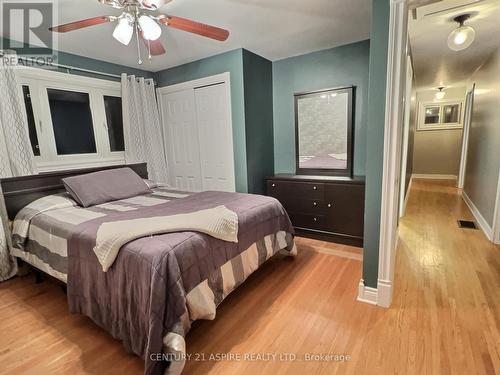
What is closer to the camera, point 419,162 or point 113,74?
point 113,74

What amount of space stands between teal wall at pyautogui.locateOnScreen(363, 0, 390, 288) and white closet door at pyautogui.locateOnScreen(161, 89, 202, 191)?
249 centimetres

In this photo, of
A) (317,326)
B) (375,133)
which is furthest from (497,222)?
(317,326)

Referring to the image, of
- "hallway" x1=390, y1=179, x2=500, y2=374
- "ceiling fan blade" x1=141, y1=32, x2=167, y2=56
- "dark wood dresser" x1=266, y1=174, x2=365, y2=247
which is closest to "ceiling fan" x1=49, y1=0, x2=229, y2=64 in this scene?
"ceiling fan blade" x1=141, y1=32, x2=167, y2=56

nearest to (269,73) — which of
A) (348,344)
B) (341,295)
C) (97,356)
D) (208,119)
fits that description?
(208,119)

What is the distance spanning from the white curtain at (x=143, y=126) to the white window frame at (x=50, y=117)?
0.16 m

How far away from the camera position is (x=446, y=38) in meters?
2.95

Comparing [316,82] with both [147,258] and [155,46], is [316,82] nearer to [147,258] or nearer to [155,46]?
[155,46]

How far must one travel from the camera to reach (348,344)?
62.2 inches

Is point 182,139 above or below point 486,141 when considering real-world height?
above

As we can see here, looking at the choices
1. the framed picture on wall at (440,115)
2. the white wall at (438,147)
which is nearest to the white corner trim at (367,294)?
the white wall at (438,147)

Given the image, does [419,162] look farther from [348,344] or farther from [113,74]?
[113,74]

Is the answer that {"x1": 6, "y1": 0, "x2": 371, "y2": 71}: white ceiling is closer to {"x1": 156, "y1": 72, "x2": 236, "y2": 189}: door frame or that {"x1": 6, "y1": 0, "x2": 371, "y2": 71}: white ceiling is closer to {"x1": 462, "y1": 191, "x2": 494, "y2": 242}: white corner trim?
{"x1": 156, "y1": 72, "x2": 236, "y2": 189}: door frame

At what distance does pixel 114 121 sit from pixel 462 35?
400cm

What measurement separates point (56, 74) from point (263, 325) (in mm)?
3340
